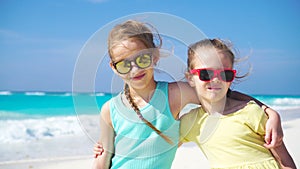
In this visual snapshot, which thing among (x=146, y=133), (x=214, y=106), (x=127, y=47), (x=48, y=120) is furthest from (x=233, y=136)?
(x=48, y=120)

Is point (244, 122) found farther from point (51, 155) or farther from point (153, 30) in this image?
point (51, 155)

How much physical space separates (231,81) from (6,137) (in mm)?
7925

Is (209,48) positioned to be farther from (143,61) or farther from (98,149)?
(98,149)

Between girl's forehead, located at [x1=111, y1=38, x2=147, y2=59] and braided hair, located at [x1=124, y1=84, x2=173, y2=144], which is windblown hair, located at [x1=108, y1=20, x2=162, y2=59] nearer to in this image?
girl's forehead, located at [x1=111, y1=38, x2=147, y2=59]

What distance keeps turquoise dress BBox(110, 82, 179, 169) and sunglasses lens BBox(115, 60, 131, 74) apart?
0.76ft

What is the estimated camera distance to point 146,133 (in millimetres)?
2184

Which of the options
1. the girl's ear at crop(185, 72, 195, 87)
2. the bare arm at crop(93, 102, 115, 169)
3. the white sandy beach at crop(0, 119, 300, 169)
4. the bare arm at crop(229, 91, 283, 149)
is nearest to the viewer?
the bare arm at crop(229, 91, 283, 149)

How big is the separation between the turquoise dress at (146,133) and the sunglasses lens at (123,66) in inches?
9.1

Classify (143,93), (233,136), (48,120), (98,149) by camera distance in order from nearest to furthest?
(233,136) < (143,93) < (98,149) < (48,120)

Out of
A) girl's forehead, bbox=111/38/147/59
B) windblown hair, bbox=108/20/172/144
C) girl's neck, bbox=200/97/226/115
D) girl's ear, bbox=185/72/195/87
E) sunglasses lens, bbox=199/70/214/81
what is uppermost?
windblown hair, bbox=108/20/172/144

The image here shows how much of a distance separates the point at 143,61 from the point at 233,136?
1.97 ft

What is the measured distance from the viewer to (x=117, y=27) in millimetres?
2055

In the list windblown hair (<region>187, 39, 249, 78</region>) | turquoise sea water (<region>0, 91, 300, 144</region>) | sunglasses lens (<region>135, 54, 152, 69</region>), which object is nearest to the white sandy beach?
turquoise sea water (<region>0, 91, 300, 144</region>)

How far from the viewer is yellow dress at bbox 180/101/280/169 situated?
2061mm
